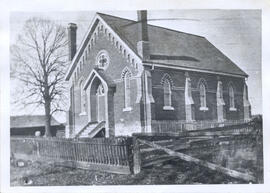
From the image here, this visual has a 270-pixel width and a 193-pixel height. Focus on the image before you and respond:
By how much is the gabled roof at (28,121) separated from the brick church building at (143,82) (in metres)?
0.48

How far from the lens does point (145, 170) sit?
7516 millimetres

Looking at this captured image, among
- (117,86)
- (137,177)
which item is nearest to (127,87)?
(117,86)

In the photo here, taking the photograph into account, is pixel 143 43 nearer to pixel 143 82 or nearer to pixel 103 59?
pixel 143 82

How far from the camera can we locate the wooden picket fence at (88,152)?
7.45 m

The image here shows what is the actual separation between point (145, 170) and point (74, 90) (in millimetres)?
2166

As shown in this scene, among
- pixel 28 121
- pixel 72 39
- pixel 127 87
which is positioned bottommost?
pixel 28 121

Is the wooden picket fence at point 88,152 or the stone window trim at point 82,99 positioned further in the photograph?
the stone window trim at point 82,99

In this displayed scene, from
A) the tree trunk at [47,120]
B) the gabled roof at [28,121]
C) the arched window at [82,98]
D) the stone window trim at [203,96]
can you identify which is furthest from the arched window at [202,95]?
the tree trunk at [47,120]

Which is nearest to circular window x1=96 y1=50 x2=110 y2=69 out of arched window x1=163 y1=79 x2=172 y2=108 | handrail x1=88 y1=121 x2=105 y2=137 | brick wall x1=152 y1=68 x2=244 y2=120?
brick wall x1=152 y1=68 x2=244 y2=120

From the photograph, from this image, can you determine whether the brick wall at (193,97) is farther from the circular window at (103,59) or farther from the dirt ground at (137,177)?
the dirt ground at (137,177)

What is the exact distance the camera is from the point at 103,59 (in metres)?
8.46

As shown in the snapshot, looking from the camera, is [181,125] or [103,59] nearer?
[181,125]

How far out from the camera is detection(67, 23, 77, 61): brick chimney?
25.7ft

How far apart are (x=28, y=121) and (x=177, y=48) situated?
3195mm
